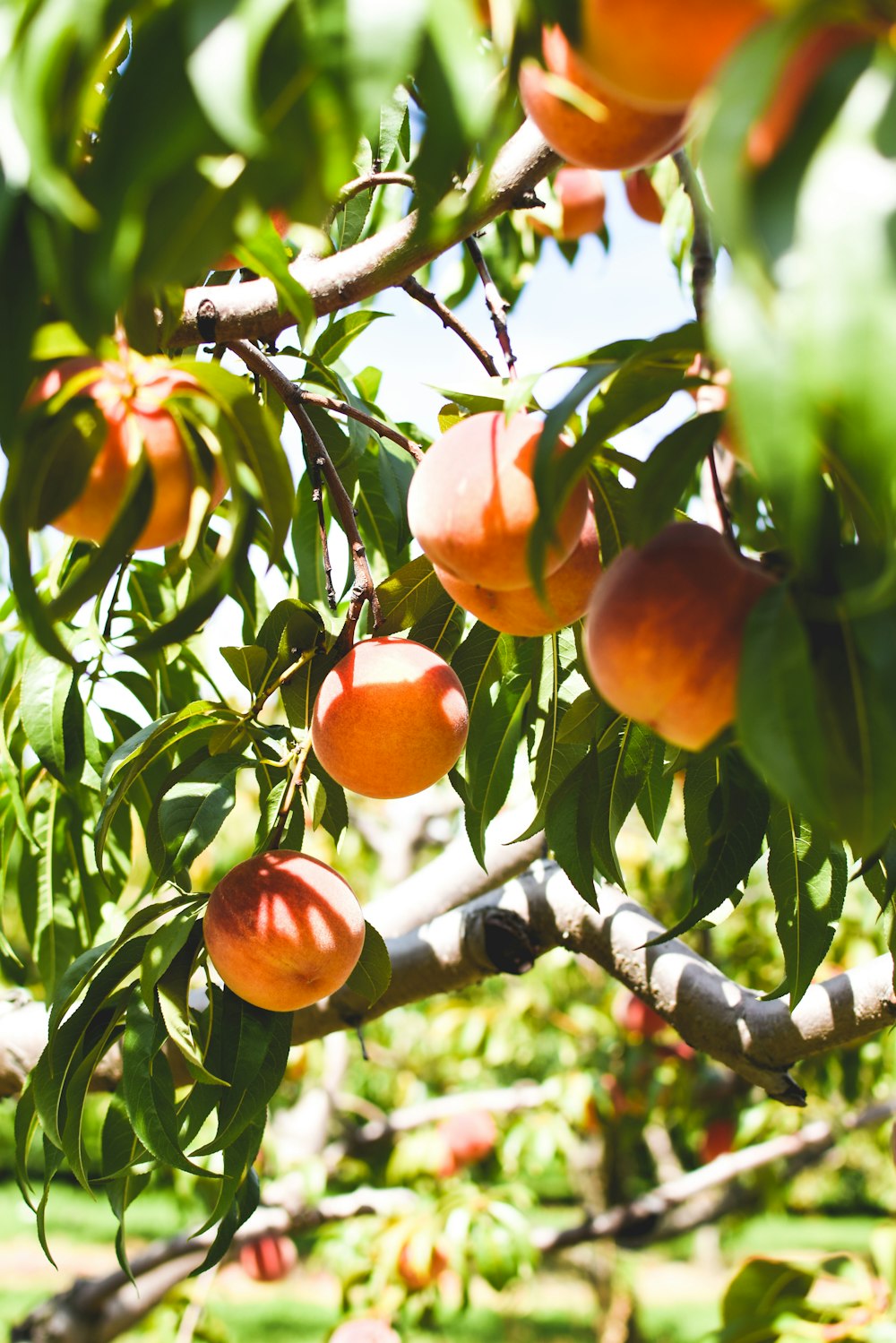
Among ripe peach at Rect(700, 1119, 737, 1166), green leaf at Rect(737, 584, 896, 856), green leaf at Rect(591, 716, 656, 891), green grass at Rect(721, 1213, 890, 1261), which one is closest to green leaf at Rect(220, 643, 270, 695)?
green leaf at Rect(591, 716, 656, 891)

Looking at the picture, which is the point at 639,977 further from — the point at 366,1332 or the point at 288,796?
the point at 366,1332

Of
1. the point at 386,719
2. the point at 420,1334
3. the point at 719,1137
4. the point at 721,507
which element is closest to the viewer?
the point at 721,507

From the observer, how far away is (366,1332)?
2.54 meters

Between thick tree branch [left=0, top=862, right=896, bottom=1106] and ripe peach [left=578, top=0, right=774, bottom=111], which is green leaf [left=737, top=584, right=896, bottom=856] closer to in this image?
ripe peach [left=578, top=0, right=774, bottom=111]

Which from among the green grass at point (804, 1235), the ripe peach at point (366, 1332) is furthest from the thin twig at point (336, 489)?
the green grass at point (804, 1235)

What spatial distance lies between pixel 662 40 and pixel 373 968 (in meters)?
0.91

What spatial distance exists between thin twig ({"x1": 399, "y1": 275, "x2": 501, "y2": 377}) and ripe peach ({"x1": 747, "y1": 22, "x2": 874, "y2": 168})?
21.5 inches

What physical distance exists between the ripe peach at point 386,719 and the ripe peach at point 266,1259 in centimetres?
274

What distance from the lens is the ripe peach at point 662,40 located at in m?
0.45

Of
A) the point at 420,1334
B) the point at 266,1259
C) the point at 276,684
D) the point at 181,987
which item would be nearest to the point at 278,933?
the point at 181,987

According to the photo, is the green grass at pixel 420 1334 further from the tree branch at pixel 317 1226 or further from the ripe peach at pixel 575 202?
the ripe peach at pixel 575 202

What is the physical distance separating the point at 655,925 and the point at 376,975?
537 mm

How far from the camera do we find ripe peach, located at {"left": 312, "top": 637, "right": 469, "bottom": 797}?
0.92 meters

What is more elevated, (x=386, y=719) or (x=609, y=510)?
(x=609, y=510)
